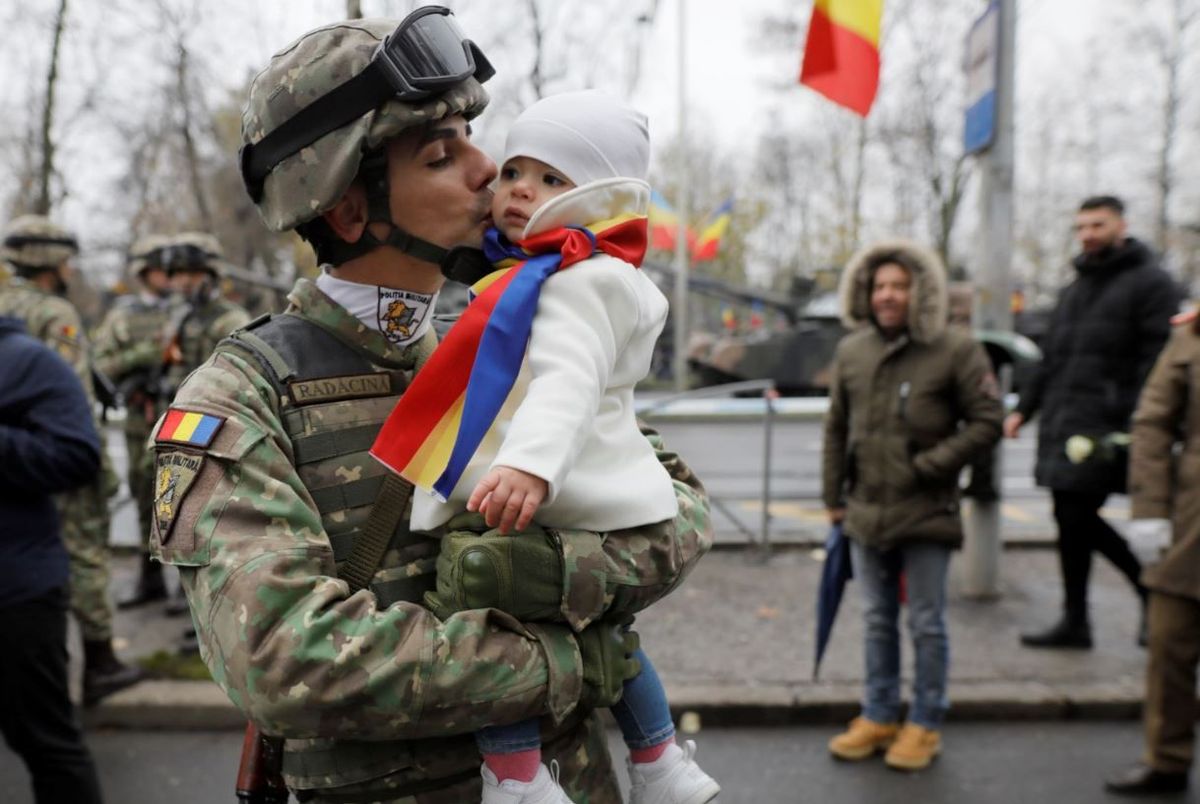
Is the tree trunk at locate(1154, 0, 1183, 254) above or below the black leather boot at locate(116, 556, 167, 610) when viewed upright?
above

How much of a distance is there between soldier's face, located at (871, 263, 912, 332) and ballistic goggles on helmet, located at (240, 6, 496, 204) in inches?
120

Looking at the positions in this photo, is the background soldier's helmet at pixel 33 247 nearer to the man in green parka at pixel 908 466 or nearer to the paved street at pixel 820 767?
the paved street at pixel 820 767

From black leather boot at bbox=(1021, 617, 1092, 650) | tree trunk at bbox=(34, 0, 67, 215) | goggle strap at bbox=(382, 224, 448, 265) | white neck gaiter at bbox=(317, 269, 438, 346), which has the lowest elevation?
black leather boot at bbox=(1021, 617, 1092, 650)

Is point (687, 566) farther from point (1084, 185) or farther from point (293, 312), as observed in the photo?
point (1084, 185)

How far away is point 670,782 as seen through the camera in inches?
71.1

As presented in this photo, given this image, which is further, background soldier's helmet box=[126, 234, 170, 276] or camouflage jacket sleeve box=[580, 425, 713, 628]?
background soldier's helmet box=[126, 234, 170, 276]

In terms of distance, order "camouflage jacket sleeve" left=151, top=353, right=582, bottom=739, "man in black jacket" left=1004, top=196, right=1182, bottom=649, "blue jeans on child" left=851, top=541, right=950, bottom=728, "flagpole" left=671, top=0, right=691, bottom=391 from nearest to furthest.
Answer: "camouflage jacket sleeve" left=151, top=353, right=582, bottom=739 < "blue jeans on child" left=851, top=541, right=950, bottom=728 < "man in black jacket" left=1004, top=196, right=1182, bottom=649 < "flagpole" left=671, top=0, right=691, bottom=391

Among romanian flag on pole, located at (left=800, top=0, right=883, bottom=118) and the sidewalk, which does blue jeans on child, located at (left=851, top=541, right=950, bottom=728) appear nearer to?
the sidewalk

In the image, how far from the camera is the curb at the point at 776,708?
4.69 m

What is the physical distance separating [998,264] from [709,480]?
13.9ft

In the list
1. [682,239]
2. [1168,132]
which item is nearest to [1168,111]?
[1168,132]

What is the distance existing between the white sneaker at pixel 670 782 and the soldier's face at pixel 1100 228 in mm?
4352

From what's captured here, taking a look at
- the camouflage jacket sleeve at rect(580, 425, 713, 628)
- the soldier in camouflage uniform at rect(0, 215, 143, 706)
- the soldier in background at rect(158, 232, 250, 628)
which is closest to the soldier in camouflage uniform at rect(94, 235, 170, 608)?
the soldier in background at rect(158, 232, 250, 628)

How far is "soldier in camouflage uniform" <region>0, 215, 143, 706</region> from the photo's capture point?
188 inches
